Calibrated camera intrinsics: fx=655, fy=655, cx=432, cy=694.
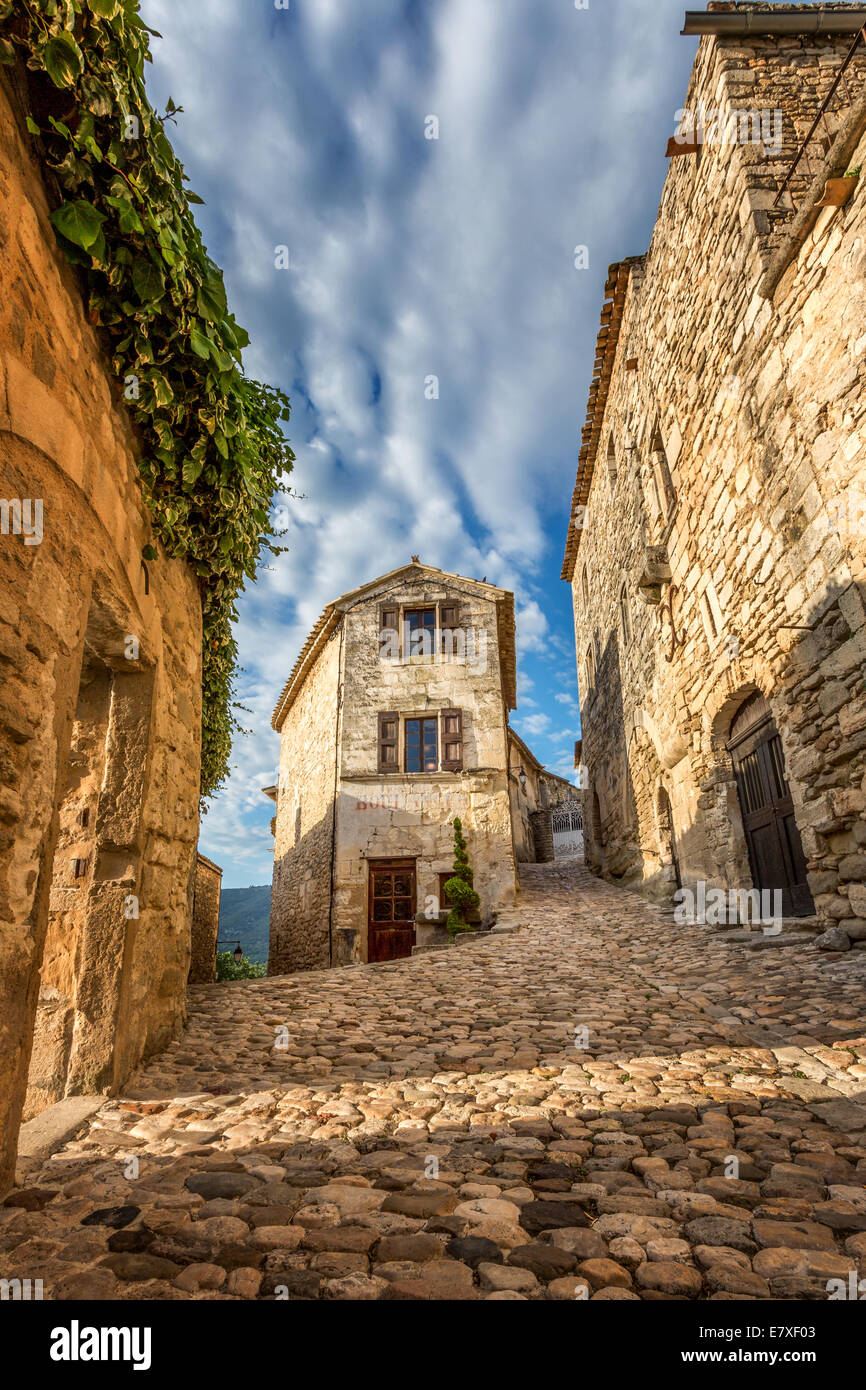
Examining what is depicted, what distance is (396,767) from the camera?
45.0 feet

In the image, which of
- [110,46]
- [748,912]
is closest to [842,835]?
[748,912]

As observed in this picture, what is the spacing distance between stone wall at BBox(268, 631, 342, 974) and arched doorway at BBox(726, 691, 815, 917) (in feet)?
27.5

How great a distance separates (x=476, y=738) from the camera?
45.1 feet

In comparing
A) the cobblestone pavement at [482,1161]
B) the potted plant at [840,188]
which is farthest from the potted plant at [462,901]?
the potted plant at [840,188]

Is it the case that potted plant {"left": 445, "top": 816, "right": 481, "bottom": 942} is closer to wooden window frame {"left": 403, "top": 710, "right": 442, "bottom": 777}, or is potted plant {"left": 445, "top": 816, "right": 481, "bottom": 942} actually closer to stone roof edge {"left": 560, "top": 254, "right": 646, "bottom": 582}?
wooden window frame {"left": 403, "top": 710, "right": 442, "bottom": 777}

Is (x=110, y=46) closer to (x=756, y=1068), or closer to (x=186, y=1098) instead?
(x=186, y=1098)

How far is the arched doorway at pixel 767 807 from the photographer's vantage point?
6.50 m

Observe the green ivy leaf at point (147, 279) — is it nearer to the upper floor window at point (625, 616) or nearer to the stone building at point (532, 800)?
the upper floor window at point (625, 616)

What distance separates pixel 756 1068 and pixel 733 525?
214 inches

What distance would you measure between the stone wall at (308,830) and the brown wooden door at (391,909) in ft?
3.09

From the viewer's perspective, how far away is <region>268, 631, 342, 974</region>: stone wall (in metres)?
13.7

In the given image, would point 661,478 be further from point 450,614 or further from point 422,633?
point 422,633

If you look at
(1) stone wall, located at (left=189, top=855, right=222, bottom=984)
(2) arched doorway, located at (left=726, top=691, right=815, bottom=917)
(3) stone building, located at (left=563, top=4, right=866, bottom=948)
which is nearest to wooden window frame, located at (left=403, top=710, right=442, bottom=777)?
(1) stone wall, located at (left=189, top=855, right=222, bottom=984)

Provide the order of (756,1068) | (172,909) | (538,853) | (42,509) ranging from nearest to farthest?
(42,509), (756,1068), (172,909), (538,853)
